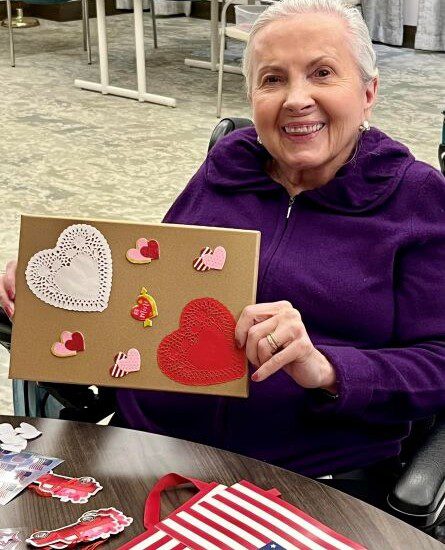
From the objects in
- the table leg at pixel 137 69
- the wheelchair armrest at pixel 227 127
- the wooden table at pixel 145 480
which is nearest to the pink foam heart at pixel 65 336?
Answer: the wooden table at pixel 145 480

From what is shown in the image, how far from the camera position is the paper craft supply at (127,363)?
1207 mm

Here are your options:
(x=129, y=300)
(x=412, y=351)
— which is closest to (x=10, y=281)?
(x=129, y=300)

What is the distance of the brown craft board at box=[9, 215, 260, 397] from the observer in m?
1.19

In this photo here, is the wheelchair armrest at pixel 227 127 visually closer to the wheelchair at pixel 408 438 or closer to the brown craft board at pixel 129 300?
the wheelchair at pixel 408 438

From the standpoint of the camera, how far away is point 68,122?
5586 mm

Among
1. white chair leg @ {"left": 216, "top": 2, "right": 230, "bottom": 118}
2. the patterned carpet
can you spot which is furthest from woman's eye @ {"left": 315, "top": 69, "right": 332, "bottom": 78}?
white chair leg @ {"left": 216, "top": 2, "right": 230, "bottom": 118}

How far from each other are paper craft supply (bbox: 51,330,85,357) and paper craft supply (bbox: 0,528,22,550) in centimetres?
26

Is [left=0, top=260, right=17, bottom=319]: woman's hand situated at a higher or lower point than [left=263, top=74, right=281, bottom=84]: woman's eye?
lower

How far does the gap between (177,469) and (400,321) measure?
47cm

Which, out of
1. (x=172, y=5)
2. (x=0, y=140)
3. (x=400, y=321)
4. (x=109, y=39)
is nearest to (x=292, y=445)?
(x=400, y=321)

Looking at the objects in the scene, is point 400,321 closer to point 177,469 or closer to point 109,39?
point 177,469

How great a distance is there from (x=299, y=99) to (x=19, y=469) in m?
0.68

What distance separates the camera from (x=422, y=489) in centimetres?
118

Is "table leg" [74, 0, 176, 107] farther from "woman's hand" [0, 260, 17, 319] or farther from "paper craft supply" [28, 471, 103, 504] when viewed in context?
"paper craft supply" [28, 471, 103, 504]
